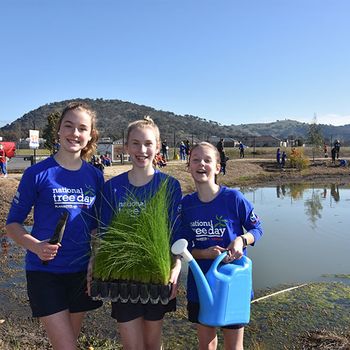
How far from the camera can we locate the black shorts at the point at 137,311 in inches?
105

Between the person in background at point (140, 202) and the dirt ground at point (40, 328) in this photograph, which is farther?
the dirt ground at point (40, 328)

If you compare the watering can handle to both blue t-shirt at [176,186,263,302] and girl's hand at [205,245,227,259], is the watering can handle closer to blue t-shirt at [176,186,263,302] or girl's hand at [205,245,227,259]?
girl's hand at [205,245,227,259]

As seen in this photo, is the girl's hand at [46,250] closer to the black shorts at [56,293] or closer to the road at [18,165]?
the black shorts at [56,293]

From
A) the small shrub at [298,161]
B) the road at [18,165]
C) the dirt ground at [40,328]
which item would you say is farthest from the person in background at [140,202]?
the small shrub at [298,161]

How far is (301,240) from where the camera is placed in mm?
10281

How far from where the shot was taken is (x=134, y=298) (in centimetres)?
257

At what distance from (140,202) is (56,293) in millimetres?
785

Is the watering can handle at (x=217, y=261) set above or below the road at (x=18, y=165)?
above

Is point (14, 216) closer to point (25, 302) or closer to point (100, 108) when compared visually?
point (25, 302)

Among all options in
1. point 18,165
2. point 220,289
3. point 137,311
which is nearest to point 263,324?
point 220,289

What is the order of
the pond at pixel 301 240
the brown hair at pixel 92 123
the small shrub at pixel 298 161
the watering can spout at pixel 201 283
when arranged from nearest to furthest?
the watering can spout at pixel 201 283 < the brown hair at pixel 92 123 < the pond at pixel 301 240 < the small shrub at pixel 298 161

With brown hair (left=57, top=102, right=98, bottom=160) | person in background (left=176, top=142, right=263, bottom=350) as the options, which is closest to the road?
brown hair (left=57, top=102, right=98, bottom=160)

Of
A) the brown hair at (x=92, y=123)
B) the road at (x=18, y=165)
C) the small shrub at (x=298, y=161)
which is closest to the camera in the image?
the brown hair at (x=92, y=123)

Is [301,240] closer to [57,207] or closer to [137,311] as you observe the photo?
[137,311]
